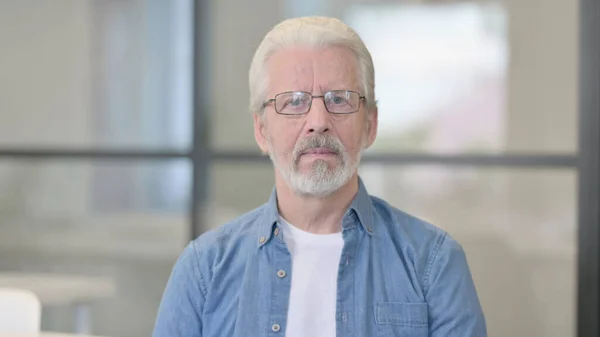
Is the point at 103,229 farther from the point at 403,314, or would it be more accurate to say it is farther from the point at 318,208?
the point at 403,314

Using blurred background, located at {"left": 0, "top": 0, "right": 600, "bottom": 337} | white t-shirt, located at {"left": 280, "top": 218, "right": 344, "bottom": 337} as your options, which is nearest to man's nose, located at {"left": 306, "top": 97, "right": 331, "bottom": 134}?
white t-shirt, located at {"left": 280, "top": 218, "right": 344, "bottom": 337}

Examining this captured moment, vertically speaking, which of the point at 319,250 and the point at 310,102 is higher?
the point at 310,102

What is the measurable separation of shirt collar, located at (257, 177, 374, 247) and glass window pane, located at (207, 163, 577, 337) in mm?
1366

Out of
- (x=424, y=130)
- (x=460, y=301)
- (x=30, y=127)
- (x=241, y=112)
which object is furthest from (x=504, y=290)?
(x=30, y=127)

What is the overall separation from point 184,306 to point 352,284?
13.3 inches

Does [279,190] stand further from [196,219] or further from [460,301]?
[196,219]

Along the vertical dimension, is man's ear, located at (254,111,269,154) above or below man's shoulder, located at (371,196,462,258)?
above

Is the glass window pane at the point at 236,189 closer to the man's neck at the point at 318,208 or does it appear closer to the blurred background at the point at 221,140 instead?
the blurred background at the point at 221,140

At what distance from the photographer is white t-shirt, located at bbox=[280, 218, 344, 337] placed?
62.2 inches

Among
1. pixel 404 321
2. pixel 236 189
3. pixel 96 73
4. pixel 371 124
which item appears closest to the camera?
pixel 404 321

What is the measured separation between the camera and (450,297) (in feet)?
5.17

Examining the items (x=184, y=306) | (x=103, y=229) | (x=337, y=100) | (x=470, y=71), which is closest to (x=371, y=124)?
(x=337, y=100)

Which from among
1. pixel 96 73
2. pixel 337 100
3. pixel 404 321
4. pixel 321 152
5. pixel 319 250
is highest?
pixel 96 73

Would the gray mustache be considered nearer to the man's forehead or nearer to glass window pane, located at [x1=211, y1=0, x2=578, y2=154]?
the man's forehead
